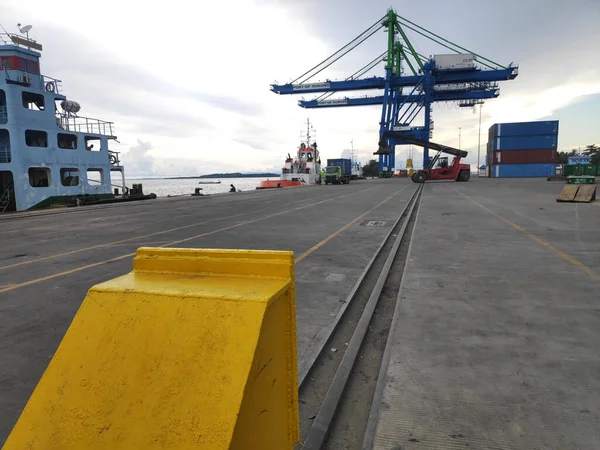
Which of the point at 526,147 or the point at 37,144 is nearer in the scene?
the point at 37,144

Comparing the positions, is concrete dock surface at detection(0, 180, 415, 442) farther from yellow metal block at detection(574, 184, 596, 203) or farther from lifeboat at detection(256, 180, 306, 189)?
lifeboat at detection(256, 180, 306, 189)

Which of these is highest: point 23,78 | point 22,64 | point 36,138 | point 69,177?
point 22,64

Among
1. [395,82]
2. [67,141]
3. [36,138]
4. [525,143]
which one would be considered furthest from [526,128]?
[36,138]

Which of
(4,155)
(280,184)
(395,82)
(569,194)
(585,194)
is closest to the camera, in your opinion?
(585,194)

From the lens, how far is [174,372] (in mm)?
1394

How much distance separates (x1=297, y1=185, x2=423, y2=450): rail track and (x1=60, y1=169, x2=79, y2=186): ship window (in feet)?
86.6

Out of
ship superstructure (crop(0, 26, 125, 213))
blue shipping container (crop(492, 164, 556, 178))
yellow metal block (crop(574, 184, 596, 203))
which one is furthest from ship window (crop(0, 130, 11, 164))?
blue shipping container (crop(492, 164, 556, 178))

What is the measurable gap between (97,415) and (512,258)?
238 inches

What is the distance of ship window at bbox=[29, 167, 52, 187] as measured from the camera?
23750 mm

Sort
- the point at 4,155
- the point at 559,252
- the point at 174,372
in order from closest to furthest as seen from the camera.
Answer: the point at 174,372 → the point at 559,252 → the point at 4,155

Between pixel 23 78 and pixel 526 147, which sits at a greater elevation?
pixel 23 78

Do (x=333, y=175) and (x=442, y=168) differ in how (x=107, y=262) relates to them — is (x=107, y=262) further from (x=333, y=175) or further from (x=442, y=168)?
(x=333, y=175)

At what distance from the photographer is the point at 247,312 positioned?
4.70 feet

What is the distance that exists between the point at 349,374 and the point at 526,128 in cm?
Answer: 6091
